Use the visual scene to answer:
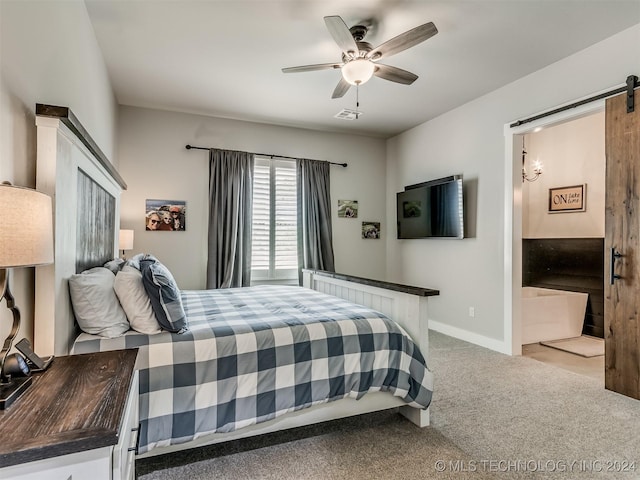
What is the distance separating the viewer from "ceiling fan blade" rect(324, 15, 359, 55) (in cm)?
215

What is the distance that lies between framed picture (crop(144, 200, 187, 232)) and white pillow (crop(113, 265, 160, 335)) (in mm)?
2712

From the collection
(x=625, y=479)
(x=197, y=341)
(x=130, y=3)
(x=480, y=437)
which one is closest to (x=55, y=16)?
(x=130, y=3)

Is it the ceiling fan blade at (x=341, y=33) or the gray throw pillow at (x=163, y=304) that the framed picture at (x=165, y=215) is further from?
the ceiling fan blade at (x=341, y=33)

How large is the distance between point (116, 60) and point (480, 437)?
417 cm

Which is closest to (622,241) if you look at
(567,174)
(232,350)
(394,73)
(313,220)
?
(394,73)

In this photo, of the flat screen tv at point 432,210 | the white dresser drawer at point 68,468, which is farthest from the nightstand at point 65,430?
the flat screen tv at point 432,210

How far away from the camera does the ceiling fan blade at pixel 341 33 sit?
2148mm

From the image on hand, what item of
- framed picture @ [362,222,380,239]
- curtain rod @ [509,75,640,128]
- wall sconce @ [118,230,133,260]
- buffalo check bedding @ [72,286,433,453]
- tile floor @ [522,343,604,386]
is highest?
curtain rod @ [509,75,640,128]

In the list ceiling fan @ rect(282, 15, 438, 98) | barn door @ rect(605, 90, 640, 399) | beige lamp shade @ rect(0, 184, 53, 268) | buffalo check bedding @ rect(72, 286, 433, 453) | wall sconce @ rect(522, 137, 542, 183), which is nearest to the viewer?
beige lamp shade @ rect(0, 184, 53, 268)

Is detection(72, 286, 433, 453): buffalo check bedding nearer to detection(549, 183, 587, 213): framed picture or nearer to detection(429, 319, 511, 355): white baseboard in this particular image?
detection(429, 319, 511, 355): white baseboard

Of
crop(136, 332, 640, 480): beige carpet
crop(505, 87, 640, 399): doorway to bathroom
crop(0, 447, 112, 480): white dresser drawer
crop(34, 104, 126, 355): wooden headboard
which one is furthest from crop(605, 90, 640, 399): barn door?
crop(34, 104, 126, 355): wooden headboard

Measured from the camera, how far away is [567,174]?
198 inches

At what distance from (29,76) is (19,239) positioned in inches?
44.0

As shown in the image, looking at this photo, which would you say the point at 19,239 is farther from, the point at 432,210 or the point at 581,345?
the point at 581,345
